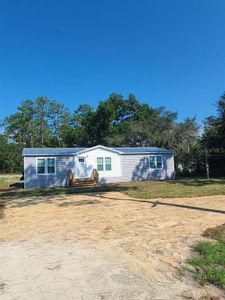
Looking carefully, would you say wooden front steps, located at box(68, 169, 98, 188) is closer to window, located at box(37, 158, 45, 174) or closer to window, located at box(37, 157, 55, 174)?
window, located at box(37, 157, 55, 174)

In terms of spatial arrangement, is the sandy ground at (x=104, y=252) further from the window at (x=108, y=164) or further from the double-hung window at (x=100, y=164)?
the window at (x=108, y=164)

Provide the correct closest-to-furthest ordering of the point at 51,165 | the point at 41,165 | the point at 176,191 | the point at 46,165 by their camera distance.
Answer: the point at 176,191, the point at 41,165, the point at 46,165, the point at 51,165

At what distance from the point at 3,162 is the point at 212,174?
35.3m

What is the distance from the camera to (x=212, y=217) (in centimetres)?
839

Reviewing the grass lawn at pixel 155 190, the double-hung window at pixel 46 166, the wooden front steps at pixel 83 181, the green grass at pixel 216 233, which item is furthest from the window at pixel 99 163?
the green grass at pixel 216 233

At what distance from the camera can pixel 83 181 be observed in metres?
23.2

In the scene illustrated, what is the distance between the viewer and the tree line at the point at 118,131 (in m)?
29.1

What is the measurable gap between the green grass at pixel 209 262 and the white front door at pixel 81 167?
18968 mm

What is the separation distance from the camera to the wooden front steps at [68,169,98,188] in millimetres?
23109

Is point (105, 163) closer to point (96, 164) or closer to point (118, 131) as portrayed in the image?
point (96, 164)

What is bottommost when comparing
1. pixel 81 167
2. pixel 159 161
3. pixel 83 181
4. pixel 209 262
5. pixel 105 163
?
pixel 209 262

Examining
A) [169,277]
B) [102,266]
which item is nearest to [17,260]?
[102,266]

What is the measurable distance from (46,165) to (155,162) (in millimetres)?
9265

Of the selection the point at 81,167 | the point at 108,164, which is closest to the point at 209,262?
the point at 81,167
